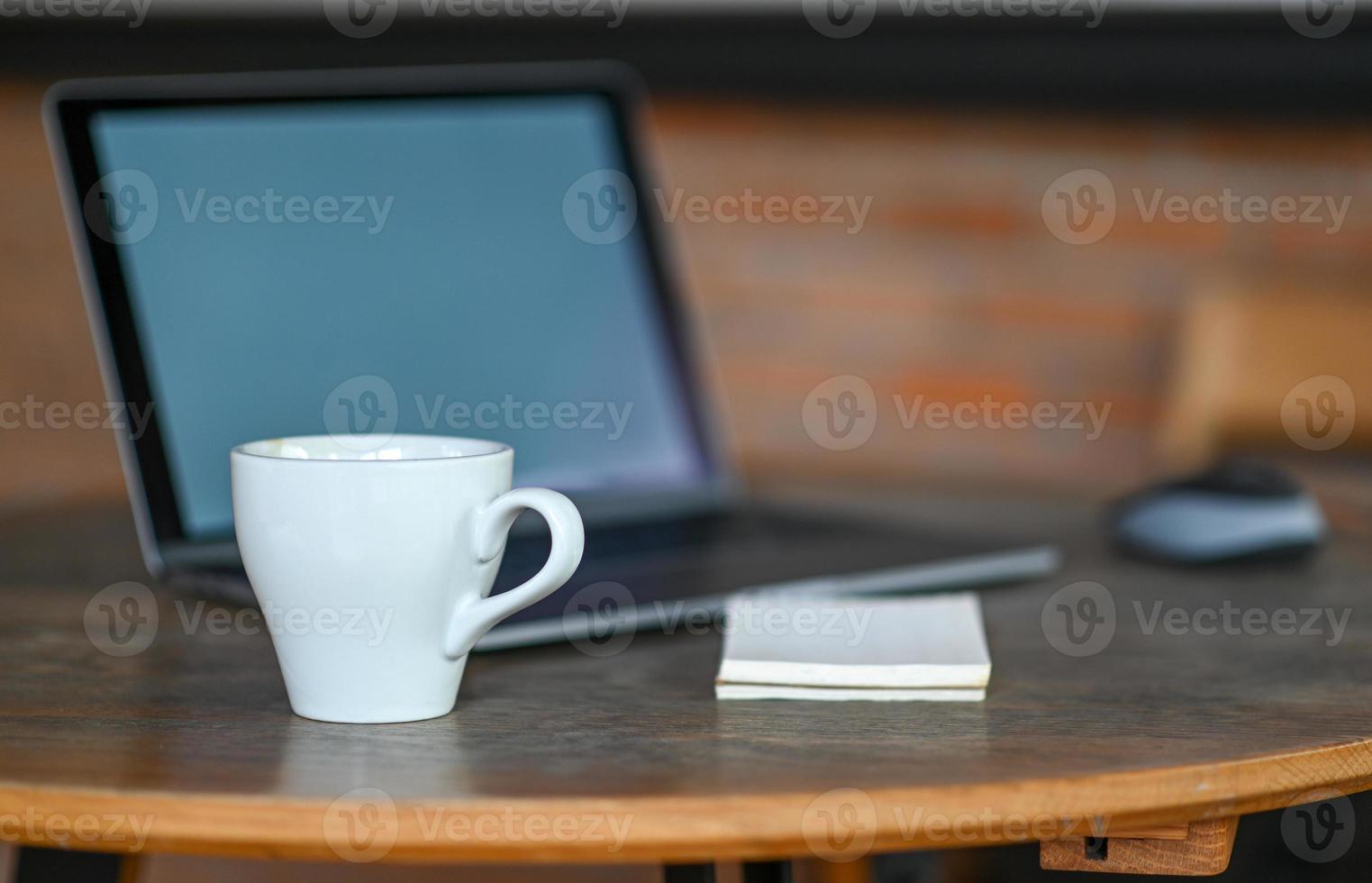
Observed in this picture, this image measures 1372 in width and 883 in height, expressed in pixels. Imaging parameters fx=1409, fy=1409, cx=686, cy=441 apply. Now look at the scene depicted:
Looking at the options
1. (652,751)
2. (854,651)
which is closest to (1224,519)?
(854,651)

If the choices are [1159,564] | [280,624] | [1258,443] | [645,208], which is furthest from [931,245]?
[280,624]

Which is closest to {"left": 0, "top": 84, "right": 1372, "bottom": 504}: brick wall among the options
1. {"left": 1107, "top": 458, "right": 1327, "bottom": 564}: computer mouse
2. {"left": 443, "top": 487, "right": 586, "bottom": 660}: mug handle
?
{"left": 1107, "top": 458, "right": 1327, "bottom": 564}: computer mouse

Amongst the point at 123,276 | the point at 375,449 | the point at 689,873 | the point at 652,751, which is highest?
the point at 123,276

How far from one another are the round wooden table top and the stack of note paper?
0.03ft

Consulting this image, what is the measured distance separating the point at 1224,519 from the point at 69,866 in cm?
76

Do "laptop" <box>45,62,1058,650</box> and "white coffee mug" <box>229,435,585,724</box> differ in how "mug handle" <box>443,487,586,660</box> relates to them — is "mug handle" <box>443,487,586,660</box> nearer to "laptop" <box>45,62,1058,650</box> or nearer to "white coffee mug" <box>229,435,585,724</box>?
"white coffee mug" <box>229,435,585,724</box>

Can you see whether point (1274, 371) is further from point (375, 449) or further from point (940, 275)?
point (375, 449)

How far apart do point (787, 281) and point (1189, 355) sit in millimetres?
592

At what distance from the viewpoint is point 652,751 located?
1.83 feet

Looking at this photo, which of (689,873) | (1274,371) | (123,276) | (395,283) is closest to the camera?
(689,873)

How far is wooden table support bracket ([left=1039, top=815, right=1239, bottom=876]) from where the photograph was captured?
1.85 feet

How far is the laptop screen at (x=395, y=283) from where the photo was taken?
36.7 inches

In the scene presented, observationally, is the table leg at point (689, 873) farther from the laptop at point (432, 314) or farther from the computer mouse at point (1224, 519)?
the computer mouse at point (1224, 519)

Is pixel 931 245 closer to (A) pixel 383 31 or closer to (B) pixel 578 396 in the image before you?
(A) pixel 383 31
